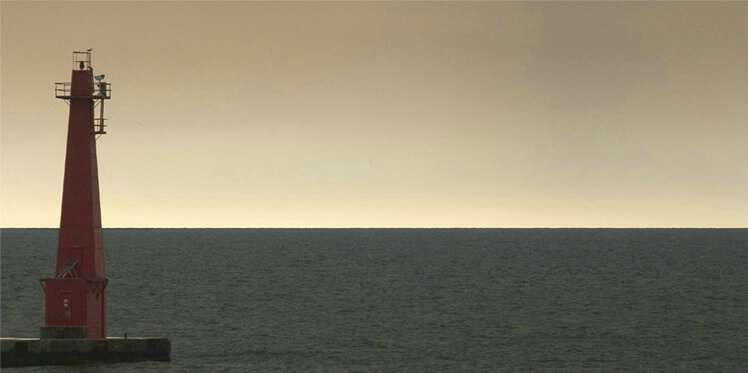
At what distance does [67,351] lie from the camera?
4353 cm

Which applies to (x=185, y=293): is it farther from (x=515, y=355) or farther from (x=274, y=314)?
(x=515, y=355)

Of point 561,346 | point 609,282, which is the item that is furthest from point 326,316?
point 609,282

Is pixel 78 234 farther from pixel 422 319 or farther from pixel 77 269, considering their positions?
pixel 422 319

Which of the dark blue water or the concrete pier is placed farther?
the dark blue water

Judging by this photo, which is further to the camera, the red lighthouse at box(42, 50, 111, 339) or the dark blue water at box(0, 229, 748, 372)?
the dark blue water at box(0, 229, 748, 372)

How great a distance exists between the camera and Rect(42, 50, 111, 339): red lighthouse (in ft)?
143

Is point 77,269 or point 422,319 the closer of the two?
point 77,269

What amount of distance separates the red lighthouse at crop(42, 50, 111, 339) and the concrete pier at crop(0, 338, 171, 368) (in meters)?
0.36

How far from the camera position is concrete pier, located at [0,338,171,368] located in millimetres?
43594

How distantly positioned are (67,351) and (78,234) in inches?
164

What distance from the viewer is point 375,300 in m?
82.8

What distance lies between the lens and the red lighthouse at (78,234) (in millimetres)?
43656

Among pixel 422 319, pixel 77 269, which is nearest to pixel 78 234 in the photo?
pixel 77 269

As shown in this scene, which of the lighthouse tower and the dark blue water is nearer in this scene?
the lighthouse tower
